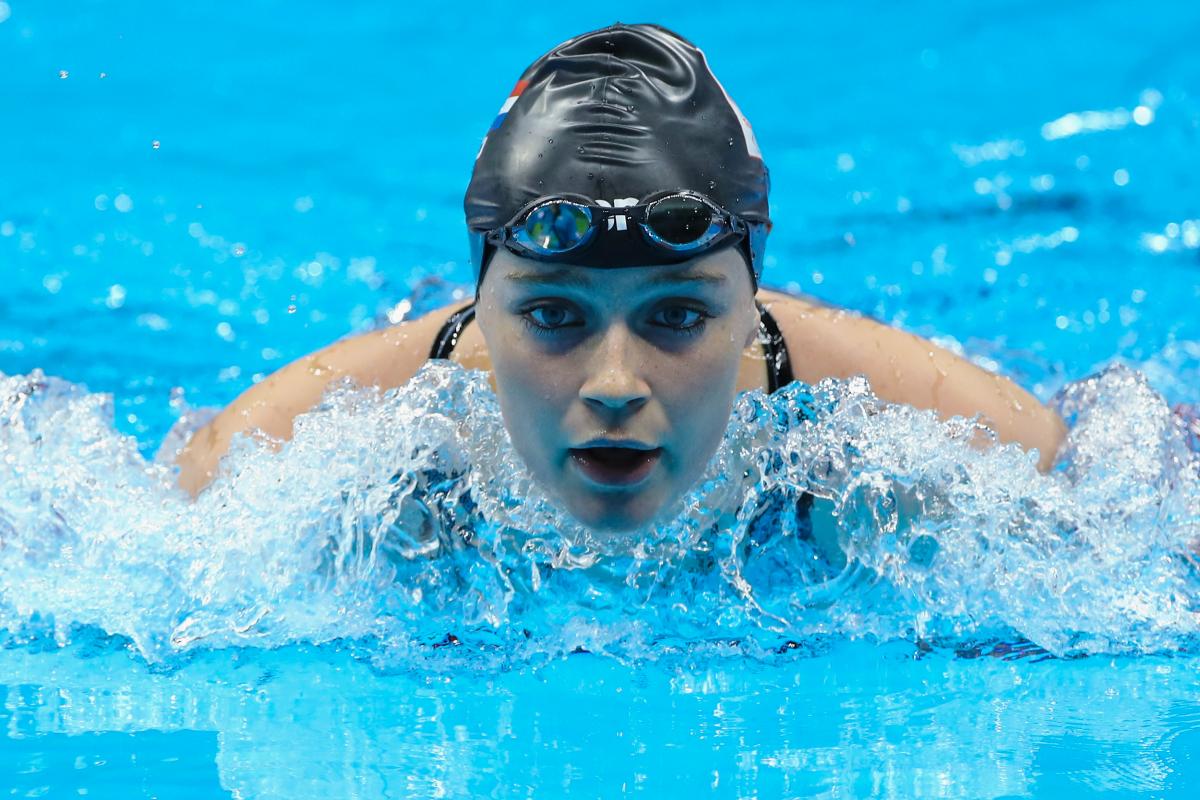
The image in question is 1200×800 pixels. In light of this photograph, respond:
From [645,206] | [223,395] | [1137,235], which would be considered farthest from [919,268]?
[645,206]

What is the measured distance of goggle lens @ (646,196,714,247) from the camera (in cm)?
207

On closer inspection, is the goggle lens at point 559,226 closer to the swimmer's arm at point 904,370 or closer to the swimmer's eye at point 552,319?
the swimmer's eye at point 552,319

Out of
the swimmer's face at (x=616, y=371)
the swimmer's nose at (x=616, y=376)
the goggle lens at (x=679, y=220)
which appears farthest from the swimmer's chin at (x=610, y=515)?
the goggle lens at (x=679, y=220)

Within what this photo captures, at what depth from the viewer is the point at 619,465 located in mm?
2135

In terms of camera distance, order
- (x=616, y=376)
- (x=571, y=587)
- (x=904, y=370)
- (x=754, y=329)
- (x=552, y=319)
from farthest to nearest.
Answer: (x=904, y=370) < (x=571, y=587) < (x=754, y=329) < (x=552, y=319) < (x=616, y=376)

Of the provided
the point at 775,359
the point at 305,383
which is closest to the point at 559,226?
the point at 775,359

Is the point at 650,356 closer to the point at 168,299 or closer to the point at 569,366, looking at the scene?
the point at 569,366

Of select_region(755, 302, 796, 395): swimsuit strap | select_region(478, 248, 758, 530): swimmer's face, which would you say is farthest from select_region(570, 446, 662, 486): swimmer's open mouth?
select_region(755, 302, 796, 395): swimsuit strap

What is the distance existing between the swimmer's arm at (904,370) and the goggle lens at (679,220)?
608 millimetres

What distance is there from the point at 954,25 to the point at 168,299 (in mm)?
3919

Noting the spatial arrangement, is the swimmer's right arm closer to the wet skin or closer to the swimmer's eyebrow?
the wet skin

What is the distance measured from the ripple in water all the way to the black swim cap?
→ 43 centimetres

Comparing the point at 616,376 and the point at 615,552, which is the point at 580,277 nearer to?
the point at 616,376

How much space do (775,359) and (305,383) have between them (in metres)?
0.95
